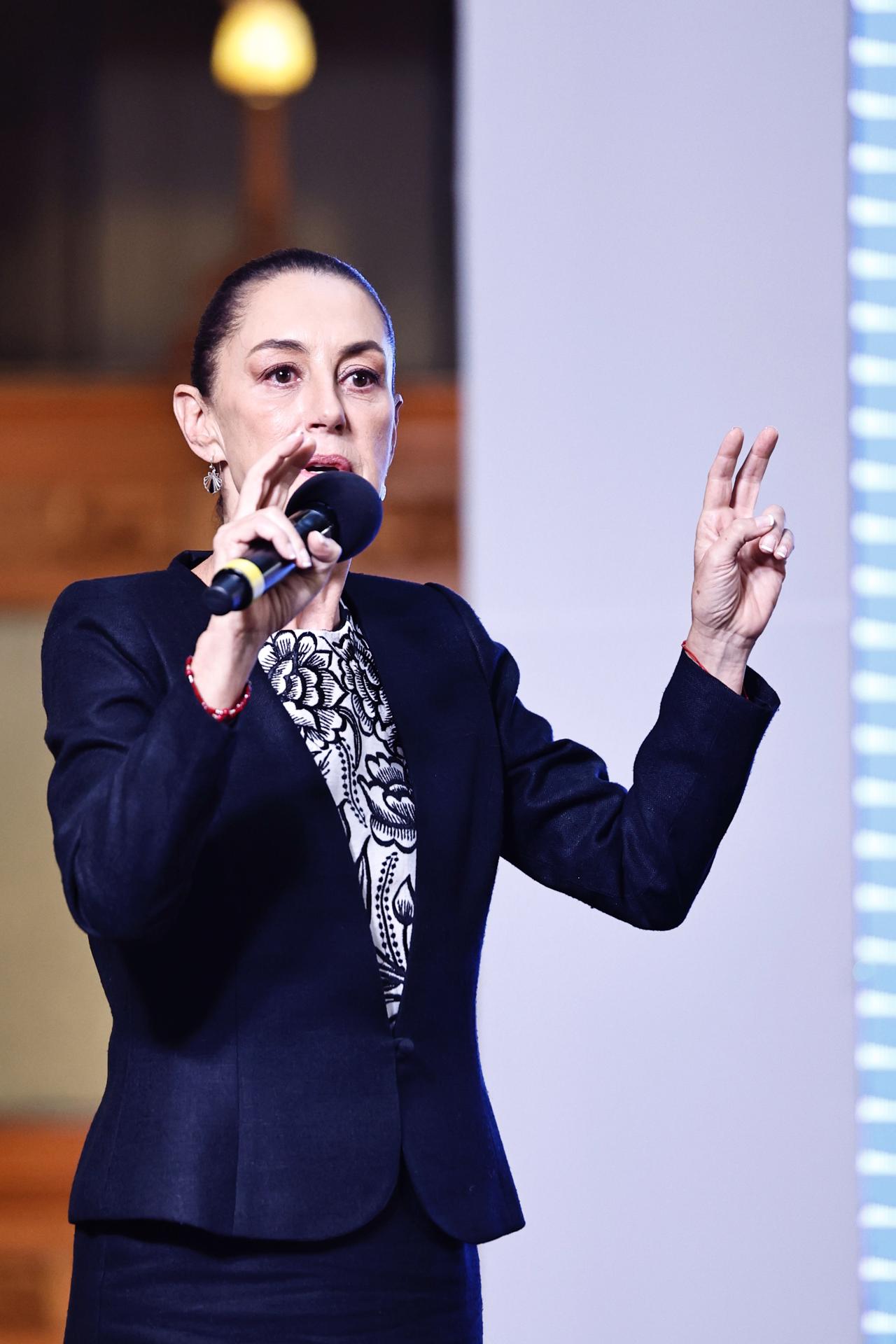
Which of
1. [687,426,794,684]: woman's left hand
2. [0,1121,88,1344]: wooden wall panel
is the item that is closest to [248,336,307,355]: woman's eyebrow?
[687,426,794,684]: woman's left hand

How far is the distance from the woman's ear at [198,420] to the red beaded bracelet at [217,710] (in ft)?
1.06

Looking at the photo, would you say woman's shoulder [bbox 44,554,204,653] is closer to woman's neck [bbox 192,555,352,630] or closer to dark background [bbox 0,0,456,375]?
woman's neck [bbox 192,555,352,630]

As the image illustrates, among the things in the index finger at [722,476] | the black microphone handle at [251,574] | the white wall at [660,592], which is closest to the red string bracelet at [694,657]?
the index finger at [722,476]

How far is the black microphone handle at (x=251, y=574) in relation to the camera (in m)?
0.94

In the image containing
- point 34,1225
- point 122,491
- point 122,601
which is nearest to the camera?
point 122,601

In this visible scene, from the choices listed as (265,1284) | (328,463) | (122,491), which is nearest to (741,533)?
(328,463)

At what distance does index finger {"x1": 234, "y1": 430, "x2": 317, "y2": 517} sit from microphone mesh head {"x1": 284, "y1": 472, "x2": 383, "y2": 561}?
2 cm

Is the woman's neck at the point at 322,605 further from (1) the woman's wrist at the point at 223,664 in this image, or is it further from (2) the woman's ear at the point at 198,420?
(1) the woman's wrist at the point at 223,664

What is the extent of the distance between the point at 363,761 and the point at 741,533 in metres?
0.34

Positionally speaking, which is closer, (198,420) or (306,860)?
(306,860)

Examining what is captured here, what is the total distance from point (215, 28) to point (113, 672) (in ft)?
10.3

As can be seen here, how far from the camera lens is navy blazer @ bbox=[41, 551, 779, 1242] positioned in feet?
3.43

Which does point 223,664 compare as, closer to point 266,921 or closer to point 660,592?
point 266,921

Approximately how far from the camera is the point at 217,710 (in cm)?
105
